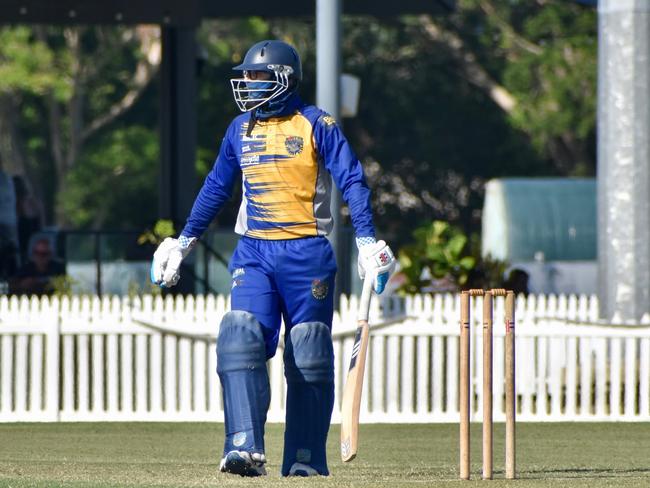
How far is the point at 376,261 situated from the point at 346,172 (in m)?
0.45

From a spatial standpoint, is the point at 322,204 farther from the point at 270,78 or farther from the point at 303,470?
the point at 303,470

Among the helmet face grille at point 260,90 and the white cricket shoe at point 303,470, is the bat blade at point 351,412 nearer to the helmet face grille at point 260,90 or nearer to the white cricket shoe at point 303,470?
the white cricket shoe at point 303,470

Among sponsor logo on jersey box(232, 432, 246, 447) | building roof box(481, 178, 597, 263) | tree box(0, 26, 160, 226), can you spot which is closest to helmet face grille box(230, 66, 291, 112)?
sponsor logo on jersey box(232, 432, 246, 447)

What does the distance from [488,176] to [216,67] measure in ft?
28.4

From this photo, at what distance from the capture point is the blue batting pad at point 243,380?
774 centimetres

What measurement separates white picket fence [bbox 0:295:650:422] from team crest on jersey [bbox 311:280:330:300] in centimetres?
515

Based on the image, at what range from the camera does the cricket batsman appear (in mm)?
7789

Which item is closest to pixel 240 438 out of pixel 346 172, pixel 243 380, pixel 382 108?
pixel 243 380

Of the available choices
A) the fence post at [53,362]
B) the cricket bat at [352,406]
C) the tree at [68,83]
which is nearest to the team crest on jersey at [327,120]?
the cricket bat at [352,406]

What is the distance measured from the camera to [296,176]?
310 inches

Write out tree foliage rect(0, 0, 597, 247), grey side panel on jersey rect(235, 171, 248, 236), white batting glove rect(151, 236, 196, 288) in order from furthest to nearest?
tree foliage rect(0, 0, 597, 247) → white batting glove rect(151, 236, 196, 288) → grey side panel on jersey rect(235, 171, 248, 236)

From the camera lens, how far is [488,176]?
1937 inches

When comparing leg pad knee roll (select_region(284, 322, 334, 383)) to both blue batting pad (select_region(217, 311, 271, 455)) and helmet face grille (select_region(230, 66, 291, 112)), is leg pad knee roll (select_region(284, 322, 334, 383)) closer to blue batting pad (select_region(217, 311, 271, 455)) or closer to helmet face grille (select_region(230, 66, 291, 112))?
blue batting pad (select_region(217, 311, 271, 455))

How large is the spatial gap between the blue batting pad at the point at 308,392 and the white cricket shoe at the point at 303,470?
0.06ft
